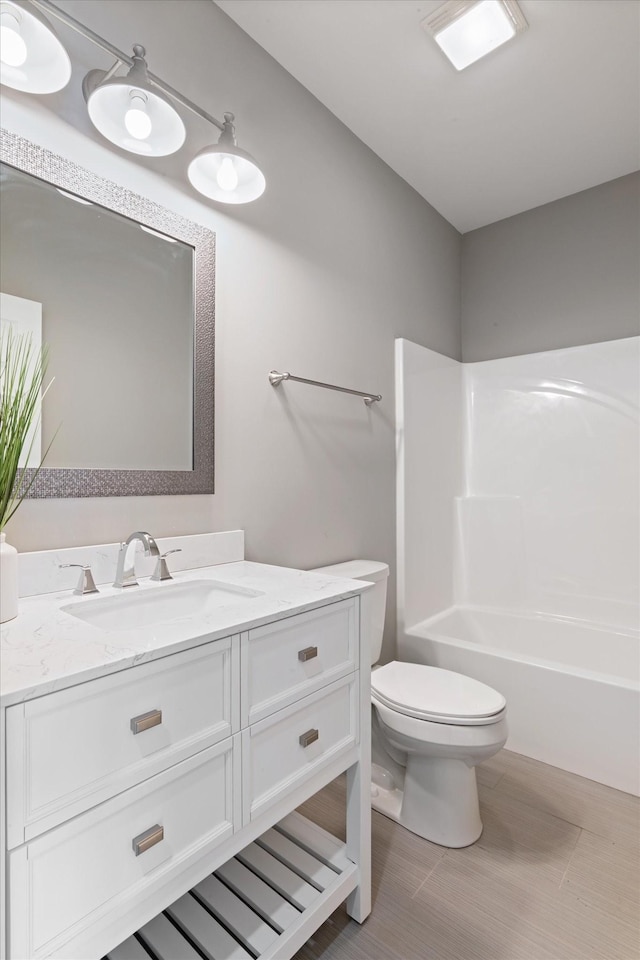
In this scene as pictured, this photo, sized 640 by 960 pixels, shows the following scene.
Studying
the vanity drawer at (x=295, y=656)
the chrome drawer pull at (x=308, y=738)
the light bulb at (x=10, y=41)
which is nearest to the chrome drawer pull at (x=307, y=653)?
the vanity drawer at (x=295, y=656)

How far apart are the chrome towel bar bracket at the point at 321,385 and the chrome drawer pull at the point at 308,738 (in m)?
1.11

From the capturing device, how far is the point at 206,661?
2.80 feet

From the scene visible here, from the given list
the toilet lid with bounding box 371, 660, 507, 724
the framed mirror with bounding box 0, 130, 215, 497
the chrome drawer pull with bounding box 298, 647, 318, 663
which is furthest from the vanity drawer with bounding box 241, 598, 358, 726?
the framed mirror with bounding box 0, 130, 215, 497

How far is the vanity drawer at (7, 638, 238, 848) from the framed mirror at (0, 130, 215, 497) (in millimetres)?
595

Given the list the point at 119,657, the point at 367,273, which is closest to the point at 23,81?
the point at 119,657

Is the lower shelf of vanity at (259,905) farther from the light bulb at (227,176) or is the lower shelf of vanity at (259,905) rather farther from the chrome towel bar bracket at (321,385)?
the light bulb at (227,176)

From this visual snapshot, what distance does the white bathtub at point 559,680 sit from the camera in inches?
71.4

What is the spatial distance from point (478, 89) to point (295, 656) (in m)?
2.17

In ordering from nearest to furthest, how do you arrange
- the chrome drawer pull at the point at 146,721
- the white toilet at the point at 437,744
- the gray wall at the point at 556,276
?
the chrome drawer pull at the point at 146,721 < the white toilet at the point at 437,744 < the gray wall at the point at 556,276

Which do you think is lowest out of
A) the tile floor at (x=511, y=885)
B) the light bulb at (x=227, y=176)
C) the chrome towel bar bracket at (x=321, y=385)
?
the tile floor at (x=511, y=885)

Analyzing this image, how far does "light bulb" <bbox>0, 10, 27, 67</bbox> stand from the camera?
3.29 feet

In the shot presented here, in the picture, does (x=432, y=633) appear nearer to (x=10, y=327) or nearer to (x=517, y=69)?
(x=10, y=327)

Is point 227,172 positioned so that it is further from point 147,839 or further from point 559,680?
point 559,680

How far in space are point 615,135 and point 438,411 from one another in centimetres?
142
